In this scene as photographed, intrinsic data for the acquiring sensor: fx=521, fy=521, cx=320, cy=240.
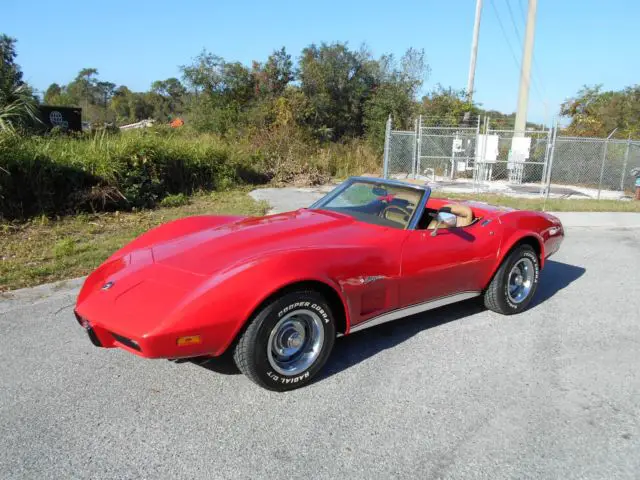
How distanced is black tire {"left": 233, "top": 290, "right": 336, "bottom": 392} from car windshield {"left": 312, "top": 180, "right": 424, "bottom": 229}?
43.0 inches

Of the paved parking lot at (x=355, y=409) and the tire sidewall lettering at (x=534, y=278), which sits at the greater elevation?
the tire sidewall lettering at (x=534, y=278)

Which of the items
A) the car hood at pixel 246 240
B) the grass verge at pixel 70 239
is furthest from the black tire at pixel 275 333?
the grass verge at pixel 70 239

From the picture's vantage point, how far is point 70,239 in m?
7.11

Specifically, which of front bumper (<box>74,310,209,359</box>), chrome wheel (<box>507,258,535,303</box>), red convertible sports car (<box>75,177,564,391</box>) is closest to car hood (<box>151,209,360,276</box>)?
red convertible sports car (<box>75,177,564,391</box>)

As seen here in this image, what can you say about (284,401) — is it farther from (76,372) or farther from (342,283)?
(76,372)

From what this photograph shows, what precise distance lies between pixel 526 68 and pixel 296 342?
1699cm

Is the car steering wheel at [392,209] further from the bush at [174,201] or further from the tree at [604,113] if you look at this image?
the tree at [604,113]

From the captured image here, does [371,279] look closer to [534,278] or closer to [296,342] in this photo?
[296,342]

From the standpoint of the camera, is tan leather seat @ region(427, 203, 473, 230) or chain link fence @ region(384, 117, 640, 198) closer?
tan leather seat @ region(427, 203, 473, 230)

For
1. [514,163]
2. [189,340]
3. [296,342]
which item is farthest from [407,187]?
[514,163]

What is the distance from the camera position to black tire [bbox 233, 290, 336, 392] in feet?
9.88

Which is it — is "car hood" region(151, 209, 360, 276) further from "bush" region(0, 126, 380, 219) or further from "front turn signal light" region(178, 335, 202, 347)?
"bush" region(0, 126, 380, 219)

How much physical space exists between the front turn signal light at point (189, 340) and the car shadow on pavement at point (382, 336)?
0.38 metres

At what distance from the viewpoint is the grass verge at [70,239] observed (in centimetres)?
573
